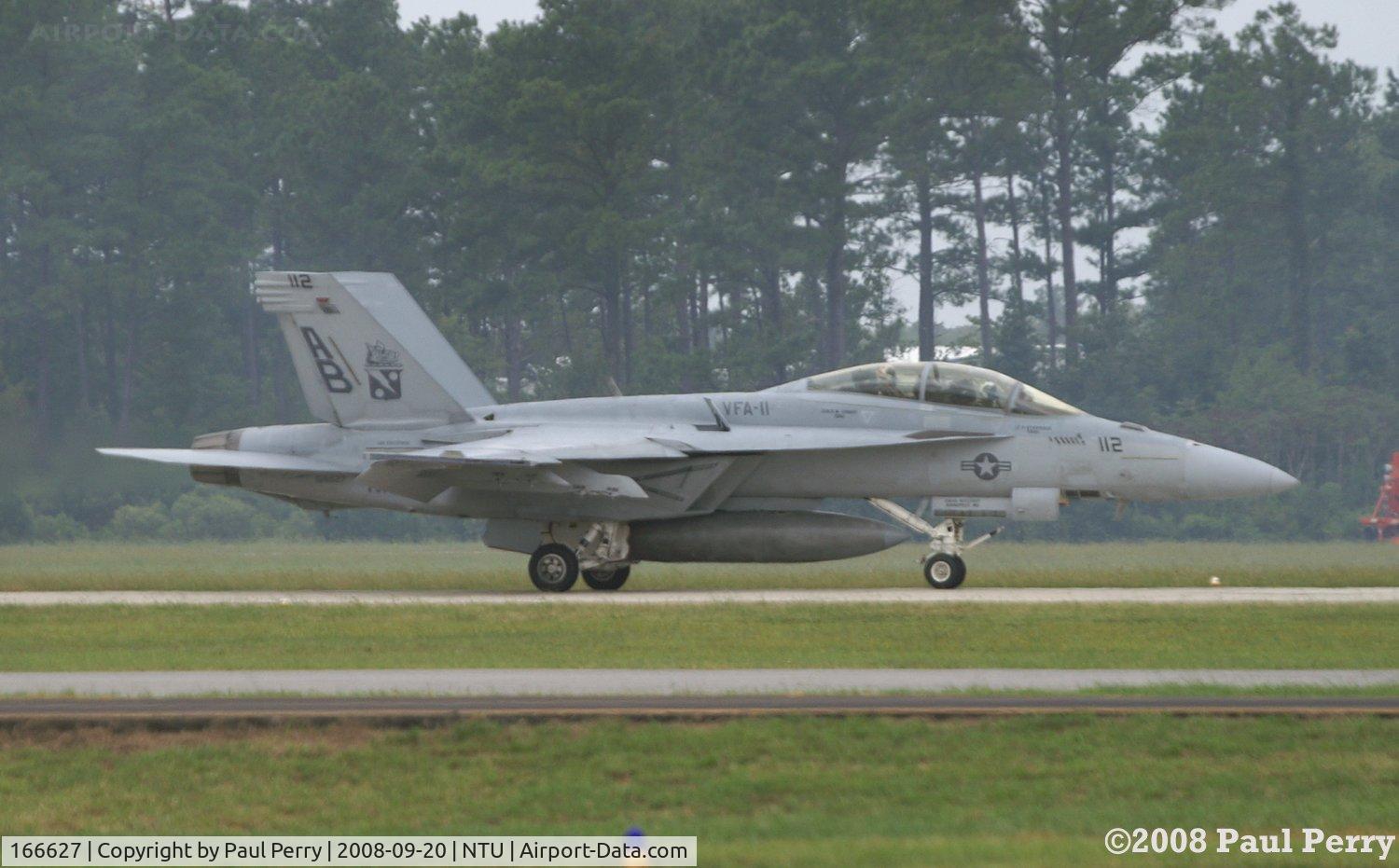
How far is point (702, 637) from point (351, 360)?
370 inches

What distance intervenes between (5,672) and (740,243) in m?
46.0

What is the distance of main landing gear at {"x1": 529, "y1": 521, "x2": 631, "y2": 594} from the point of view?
23.5m

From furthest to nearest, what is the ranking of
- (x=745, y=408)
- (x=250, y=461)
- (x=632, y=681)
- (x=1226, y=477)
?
1. (x=250, y=461)
2. (x=745, y=408)
3. (x=1226, y=477)
4. (x=632, y=681)

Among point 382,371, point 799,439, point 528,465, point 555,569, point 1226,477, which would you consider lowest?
point 555,569

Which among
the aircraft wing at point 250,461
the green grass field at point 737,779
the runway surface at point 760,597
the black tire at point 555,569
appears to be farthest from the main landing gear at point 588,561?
the green grass field at point 737,779

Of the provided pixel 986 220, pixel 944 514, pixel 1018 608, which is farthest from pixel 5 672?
pixel 986 220

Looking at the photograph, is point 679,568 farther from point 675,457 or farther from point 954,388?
point 954,388

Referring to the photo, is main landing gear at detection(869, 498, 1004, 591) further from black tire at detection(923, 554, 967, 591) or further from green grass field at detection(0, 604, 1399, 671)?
green grass field at detection(0, 604, 1399, 671)

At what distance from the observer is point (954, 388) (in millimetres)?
23516

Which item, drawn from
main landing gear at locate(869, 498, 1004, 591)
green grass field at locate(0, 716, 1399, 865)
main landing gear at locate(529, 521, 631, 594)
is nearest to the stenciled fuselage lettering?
main landing gear at locate(529, 521, 631, 594)

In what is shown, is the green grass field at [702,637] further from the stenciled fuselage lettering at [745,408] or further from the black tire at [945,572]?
the stenciled fuselage lettering at [745,408]

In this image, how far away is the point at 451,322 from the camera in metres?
61.2

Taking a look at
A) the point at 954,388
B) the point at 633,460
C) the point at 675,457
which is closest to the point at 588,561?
the point at 633,460
